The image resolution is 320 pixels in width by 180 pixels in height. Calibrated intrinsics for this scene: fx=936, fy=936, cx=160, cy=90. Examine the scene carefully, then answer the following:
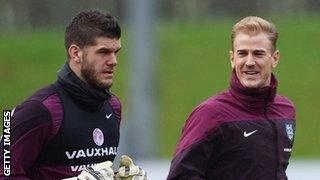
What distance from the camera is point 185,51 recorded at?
605cm

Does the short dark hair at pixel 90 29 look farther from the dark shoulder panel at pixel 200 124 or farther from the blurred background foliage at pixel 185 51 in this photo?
the blurred background foliage at pixel 185 51

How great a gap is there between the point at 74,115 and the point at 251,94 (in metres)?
0.60

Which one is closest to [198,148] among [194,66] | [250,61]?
[250,61]

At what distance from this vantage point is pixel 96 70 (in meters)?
3.20

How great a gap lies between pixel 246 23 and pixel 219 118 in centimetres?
37

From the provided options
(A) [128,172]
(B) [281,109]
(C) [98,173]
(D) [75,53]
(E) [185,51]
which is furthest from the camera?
(E) [185,51]

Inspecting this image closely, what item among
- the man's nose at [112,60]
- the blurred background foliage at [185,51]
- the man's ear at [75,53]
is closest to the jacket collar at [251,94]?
the man's nose at [112,60]

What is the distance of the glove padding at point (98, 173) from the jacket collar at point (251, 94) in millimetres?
506

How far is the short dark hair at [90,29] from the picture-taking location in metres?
3.21

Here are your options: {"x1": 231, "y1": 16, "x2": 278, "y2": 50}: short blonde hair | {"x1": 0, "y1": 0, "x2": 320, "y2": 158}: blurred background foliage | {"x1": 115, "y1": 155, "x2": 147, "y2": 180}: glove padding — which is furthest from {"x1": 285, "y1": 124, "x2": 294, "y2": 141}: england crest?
{"x1": 0, "y1": 0, "x2": 320, "y2": 158}: blurred background foliage

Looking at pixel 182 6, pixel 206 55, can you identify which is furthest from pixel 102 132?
pixel 206 55

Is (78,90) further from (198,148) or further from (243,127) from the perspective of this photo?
(243,127)

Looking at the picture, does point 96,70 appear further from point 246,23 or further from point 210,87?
point 210,87

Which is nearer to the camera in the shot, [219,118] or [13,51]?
[219,118]
